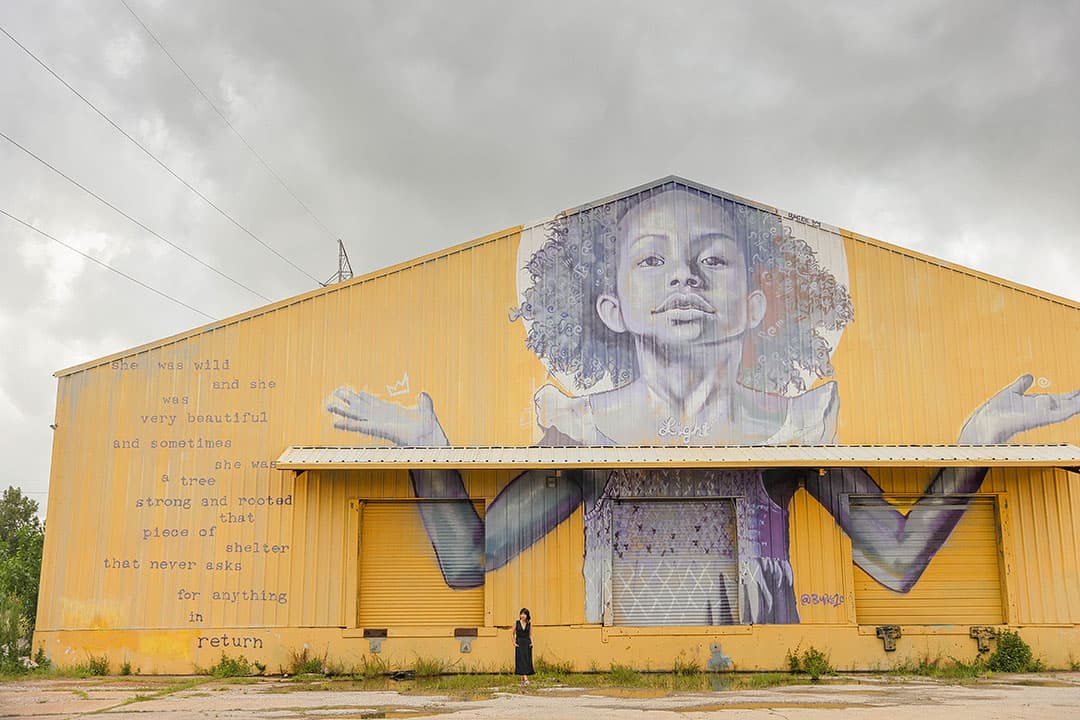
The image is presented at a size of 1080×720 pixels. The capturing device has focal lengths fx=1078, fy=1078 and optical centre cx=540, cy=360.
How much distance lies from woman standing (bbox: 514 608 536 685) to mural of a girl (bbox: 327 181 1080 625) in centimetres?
134

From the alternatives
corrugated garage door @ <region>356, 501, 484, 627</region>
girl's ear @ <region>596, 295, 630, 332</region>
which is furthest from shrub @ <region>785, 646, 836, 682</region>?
girl's ear @ <region>596, 295, 630, 332</region>

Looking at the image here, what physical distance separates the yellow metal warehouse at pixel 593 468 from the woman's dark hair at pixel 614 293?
0.04 meters

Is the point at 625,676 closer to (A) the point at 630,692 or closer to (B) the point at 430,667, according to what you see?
(A) the point at 630,692

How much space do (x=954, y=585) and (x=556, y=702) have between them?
321 inches

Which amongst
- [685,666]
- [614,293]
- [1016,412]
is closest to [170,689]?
[685,666]

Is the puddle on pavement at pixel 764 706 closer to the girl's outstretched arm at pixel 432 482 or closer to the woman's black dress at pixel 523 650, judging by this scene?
the woman's black dress at pixel 523 650

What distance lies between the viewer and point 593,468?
698 inches

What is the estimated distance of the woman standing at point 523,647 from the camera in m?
17.3

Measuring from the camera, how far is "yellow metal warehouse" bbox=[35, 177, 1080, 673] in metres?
18.3

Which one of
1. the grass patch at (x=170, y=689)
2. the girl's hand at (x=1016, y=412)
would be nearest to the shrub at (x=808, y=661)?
the girl's hand at (x=1016, y=412)

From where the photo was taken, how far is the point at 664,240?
19719mm

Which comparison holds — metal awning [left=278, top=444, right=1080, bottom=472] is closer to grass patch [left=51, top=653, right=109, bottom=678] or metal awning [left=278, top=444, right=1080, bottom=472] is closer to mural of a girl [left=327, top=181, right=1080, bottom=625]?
mural of a girl [left=327, top=181, right=1080, bottom=625]

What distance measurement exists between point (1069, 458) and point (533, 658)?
9.44 metres

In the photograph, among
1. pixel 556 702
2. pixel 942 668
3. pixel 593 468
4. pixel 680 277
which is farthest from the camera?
pixel 680 277
